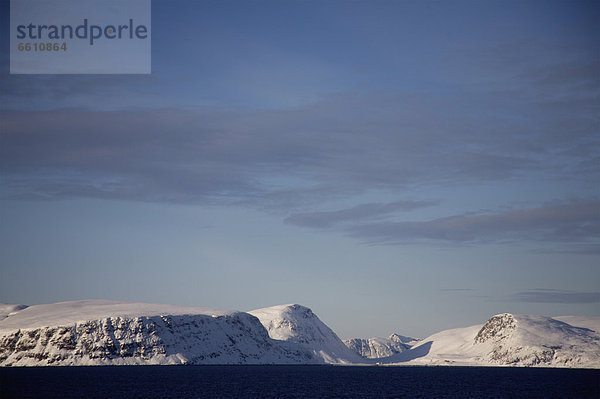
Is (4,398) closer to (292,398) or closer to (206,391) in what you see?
(206,391)

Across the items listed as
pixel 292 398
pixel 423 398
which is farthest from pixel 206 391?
pixel 423 398

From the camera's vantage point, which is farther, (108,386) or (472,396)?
(108,386)

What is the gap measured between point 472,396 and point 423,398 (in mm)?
15206

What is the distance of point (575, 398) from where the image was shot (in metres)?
162

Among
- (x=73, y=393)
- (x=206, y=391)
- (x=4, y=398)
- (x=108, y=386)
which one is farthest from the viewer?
(x=108, y=386)

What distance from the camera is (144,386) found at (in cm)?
18275

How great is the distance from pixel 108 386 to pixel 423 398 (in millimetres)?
87114

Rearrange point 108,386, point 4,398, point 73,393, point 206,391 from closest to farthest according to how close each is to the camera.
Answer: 1. point 4,398
2. point 73,393
3. point 206,391
4. point 108,386

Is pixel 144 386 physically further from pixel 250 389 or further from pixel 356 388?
pixel 356 388

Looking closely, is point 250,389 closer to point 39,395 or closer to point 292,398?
point 292,398

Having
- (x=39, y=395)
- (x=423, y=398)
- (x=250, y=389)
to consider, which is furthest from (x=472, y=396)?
(x=39, y=395)

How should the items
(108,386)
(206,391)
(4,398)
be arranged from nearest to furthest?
1. (4,398)
2. (206,391)
3. (108,386)

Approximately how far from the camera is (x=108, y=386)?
598 feet

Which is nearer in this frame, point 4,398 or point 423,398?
point 4,398
